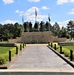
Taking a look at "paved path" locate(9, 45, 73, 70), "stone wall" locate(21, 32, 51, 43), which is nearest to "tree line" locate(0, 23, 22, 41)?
"stone wall" locate(21, 32, 51, 43)

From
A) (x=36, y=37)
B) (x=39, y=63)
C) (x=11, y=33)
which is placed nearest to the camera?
(x=39, y=63)

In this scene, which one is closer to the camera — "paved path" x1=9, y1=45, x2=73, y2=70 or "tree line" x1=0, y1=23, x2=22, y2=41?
"paved path" x1=9, y1=45, x2=73, y2=70

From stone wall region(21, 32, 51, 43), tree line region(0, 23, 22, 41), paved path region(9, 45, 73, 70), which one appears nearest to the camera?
paved path region(9, 45, 73, 70)

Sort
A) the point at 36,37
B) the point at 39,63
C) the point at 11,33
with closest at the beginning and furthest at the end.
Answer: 1. the point at 39,63
2. the point at 36,37
3. the point at 11,33

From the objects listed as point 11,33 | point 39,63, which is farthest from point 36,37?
point 39,63

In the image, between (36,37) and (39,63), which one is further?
(36,37)

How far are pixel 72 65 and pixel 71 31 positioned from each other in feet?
331

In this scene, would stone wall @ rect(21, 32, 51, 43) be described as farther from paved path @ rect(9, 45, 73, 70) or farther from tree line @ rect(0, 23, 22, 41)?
paved path @ rect(9, 45, 73, 70)

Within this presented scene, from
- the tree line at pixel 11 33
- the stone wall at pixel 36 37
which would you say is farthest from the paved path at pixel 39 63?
the tree line at pixel 11 33

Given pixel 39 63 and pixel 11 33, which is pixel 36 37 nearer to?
pixel 11 33

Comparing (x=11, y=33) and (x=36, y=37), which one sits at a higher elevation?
(x=11, y=33)

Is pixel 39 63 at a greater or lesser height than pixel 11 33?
lesser

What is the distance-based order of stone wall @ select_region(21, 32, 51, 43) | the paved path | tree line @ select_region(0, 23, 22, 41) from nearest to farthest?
the paved path < stone wall @ select_region(21, 32, 51, 43) < tree line @ select_region(0, 23, 22, 41)

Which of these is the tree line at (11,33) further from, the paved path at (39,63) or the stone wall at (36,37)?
the paved path at (39,63)
